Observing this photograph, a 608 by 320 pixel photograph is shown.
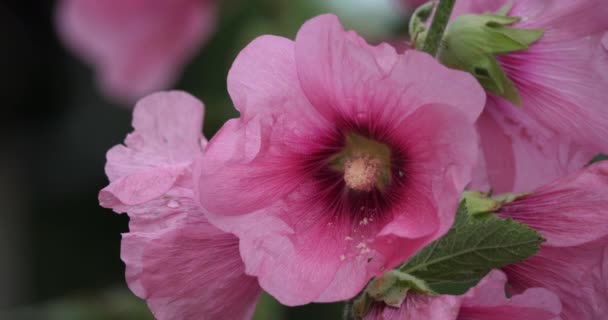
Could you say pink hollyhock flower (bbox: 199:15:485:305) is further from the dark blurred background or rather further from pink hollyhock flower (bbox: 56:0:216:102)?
the dark blurred background

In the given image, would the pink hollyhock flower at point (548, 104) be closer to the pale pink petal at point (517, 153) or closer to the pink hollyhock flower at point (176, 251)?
the pale pink petal at point (517, 153)

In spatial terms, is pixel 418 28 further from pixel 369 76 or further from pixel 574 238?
pixel 574 238

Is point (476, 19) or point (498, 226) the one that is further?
point (476, 19)

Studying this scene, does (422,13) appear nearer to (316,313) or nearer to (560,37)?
(560,37)

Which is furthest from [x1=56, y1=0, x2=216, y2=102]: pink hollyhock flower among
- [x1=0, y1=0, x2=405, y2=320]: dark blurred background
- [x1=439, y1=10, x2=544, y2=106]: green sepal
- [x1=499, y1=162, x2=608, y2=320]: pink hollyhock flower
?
[x1=499, y1=162, x2=608, y2=320]: pink hollyhock flower

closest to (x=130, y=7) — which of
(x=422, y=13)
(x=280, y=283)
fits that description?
(x=422, y=13)

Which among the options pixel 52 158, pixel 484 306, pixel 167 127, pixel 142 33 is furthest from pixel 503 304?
pixel 52 158
